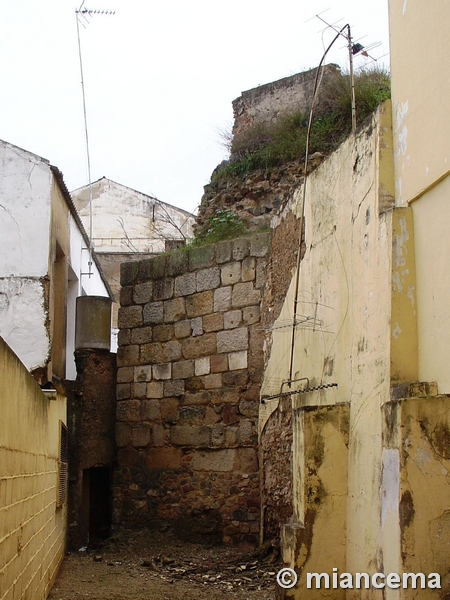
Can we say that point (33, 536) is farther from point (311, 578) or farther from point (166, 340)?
point (166, 340)

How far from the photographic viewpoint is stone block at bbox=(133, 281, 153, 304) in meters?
9.83

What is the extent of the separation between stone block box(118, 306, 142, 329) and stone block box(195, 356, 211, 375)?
1.09 m

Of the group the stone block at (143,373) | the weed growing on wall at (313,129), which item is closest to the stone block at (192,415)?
the stone block at (143,373)

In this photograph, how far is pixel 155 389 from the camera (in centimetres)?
955

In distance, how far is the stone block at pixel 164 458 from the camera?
30.1 ft

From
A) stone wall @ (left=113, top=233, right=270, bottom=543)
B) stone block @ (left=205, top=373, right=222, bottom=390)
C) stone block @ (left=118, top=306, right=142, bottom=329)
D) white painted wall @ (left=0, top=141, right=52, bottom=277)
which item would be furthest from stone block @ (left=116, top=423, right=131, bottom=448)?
white painted wall @ (left=0, top=141, right=52, bottom=277)

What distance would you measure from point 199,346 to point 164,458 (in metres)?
1.34

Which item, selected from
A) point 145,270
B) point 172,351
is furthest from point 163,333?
point 145,270

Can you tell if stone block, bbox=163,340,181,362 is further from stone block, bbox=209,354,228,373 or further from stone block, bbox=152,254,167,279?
stone block, bbox=152,254,167,279

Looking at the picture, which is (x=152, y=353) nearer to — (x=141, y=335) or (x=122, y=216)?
(x=141, y=335)

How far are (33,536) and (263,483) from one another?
3.02 meters

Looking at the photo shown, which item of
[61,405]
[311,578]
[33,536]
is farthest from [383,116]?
[61,405]

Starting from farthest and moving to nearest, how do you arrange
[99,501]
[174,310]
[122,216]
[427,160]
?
1. [122,216]
2. [99,501]
3. [174,310]
4. [427,160]

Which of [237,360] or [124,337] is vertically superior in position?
[124,337]
